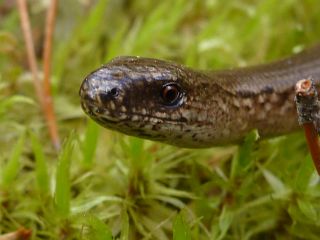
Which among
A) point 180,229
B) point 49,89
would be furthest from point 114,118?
point 49,89

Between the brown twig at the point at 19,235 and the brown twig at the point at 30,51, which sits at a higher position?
the brown twig at the point at 30,51

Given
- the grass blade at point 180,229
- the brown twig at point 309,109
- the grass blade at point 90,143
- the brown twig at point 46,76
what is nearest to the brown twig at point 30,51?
the brown twig at point 46,76

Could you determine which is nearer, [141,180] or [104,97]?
[104,97]

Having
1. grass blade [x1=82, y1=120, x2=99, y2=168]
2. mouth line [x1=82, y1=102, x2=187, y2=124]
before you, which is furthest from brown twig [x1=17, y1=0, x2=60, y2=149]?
mouth line [x1=82, y1=102, x2=187, y2=124]

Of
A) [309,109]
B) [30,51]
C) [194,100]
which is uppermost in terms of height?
[309,109]

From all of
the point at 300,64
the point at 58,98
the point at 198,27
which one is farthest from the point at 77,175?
the point at 198,27

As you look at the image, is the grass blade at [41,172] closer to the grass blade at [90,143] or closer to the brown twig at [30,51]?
the grass blade at [90,143]

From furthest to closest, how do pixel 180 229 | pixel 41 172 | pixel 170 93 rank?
pixel 41 172
pixel 170 93
pixel 180 229

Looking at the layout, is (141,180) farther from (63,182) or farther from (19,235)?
(19,235)
